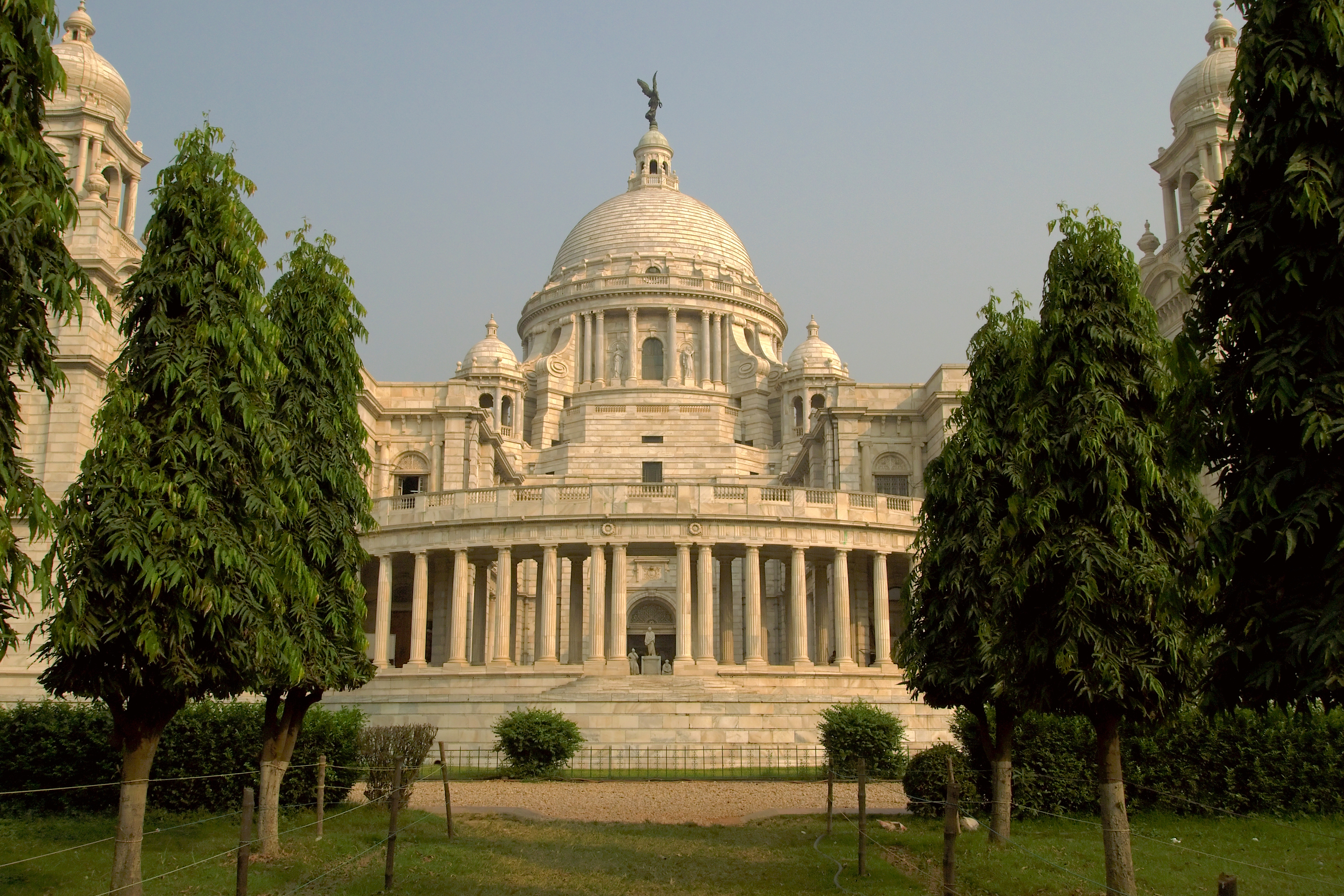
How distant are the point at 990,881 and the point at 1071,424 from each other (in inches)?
270

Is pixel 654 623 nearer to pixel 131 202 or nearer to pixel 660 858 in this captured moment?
pixel 131 202

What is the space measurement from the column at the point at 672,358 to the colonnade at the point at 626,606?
3807cm

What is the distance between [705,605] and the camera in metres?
46.5

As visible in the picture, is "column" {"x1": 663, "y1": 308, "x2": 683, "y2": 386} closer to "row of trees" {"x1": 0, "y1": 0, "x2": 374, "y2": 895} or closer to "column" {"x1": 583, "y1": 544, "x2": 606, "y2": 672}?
"column" {"x1": 583, "y1": 544, "x2": 606, "y2": 672}

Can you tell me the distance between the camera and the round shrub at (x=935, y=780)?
2355cm

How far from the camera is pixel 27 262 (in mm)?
11633

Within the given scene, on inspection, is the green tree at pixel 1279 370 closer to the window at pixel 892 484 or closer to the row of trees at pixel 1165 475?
the row of trees at pixel 1165 475

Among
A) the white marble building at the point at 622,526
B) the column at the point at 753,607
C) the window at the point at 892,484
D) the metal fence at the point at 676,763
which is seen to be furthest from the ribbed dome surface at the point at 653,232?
the metal fence at the point at 676,763

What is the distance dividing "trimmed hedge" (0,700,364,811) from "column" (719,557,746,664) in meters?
25.7

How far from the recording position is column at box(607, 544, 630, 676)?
44.1 metres

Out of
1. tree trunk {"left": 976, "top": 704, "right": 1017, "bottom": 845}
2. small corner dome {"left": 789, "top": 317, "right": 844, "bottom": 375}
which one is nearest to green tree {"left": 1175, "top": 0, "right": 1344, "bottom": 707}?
tree trunk {"left": 976, "top": 704, "right": 1017, "bottom": 845}

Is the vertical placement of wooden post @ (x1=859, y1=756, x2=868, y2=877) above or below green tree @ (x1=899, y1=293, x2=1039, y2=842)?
below

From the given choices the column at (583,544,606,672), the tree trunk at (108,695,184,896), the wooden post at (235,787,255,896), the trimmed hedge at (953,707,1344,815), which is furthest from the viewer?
the column at (583,544,606,672)

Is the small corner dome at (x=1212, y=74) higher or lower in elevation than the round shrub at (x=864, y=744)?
higher
